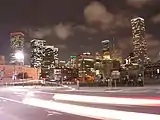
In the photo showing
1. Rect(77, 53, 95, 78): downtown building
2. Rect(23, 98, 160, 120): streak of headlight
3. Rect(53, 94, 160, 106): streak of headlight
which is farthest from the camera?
Rect(77, 53, 95, 78): downtown building

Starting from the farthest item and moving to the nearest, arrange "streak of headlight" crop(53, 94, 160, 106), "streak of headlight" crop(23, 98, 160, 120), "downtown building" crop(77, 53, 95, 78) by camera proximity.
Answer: "downtown building" crop(77, 53, 95, 78), "streak of headlight" crop(53, 94, 160, 106), "streak of headlight" crop(23, 98, 160, 120)

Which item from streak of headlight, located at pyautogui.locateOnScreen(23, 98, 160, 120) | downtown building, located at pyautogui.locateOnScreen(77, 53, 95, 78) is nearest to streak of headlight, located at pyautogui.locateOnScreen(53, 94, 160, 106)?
streak of headlight, located at pyautogui.locateOnScreen(23, 98, 160, 120)

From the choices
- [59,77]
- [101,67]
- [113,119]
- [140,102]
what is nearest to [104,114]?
[113,119]

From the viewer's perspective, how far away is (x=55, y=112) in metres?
19.5

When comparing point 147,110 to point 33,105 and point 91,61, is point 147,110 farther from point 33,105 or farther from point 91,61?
point 91,61

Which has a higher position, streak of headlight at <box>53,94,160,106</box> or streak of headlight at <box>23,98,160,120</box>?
streak of headlight at <box>53,94,160,106</box>

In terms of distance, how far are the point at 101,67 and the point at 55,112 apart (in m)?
119

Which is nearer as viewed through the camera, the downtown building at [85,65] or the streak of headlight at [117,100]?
the streak of headlight at [117,100]

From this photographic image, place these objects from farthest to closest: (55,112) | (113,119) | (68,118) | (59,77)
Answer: (59,77) < (55,112) < (68,118) < (113,119)

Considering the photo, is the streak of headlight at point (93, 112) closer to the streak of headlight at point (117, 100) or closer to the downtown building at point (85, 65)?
the streak of headlight at point (117, 100)

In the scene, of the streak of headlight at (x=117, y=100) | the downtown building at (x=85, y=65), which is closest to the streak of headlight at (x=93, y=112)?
the streak of headlight at (x=117, y=100)

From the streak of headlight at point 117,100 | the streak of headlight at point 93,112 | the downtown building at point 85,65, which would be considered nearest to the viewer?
the streak of headlight at point 93,112

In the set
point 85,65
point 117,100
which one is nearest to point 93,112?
point 117,100

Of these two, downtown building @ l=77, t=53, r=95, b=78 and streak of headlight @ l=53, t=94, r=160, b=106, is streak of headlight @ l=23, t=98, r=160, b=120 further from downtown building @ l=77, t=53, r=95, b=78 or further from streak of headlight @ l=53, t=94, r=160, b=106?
downtown building @ l=77, t=53, r=95, b=78
